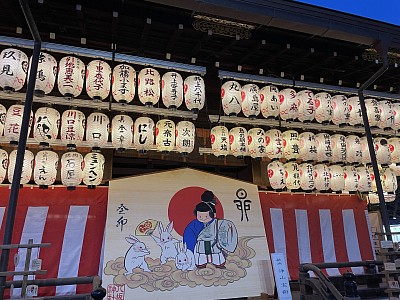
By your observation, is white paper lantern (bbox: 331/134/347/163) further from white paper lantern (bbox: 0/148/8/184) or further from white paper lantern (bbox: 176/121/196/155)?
white paper lantern (bbox: 0/148/8/184)

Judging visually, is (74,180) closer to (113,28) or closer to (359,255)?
(113,28)

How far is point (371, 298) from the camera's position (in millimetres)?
6398

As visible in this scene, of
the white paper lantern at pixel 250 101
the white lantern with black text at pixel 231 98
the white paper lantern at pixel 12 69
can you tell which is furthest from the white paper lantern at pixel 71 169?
the white paper lantern at pixel 250 101

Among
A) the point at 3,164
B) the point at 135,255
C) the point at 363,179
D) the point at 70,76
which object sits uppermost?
the point at 70,76

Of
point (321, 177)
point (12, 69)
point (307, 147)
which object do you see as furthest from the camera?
point (321, 177)

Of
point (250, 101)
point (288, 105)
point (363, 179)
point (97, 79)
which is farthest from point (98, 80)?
point (363, 179)

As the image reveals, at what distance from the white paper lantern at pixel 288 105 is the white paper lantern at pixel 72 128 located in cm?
397

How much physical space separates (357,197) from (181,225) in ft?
17.3

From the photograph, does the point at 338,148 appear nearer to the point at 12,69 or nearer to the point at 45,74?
the point at 45,74

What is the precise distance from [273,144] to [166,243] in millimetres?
3061

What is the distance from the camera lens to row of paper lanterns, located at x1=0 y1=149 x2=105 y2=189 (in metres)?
5.66

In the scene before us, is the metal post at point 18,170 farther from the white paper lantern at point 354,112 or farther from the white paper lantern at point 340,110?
the white paper lantern at point 354,112

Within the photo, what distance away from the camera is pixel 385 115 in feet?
23.6

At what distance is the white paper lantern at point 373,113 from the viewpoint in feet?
23.3
